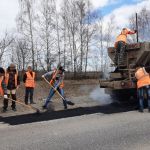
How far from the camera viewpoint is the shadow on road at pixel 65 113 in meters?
10.8

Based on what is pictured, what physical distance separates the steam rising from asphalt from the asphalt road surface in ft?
12.0

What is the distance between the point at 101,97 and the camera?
15.7 meters

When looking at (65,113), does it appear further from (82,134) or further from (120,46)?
(82,134)

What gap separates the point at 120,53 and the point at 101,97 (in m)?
2.64

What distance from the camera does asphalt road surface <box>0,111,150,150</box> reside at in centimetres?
750

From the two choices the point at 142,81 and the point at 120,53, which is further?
the point at 120,53

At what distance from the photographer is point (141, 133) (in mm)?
8484

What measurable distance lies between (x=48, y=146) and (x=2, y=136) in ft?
4.95

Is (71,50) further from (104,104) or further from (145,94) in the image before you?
(145,94)

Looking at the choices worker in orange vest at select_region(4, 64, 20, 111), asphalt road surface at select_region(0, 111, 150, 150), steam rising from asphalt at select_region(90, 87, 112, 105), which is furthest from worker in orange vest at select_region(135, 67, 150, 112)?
worker in orange vest at select_region(4, 64, 20, 111)

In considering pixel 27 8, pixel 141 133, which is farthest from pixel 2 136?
pixel 27 8

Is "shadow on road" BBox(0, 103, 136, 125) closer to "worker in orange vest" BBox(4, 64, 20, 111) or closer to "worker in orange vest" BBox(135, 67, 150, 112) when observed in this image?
"worker in orange vest" BBox(135, 67, 150, 112)

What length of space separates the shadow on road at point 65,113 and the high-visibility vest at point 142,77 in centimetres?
91

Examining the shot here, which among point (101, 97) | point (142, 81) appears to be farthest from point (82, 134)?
point (101, 97)
